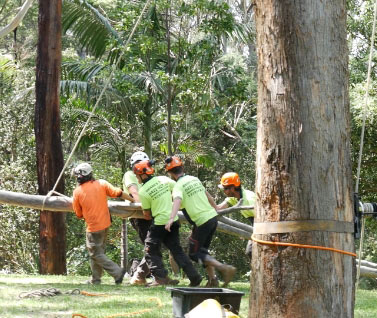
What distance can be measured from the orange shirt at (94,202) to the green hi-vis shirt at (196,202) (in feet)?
3.73

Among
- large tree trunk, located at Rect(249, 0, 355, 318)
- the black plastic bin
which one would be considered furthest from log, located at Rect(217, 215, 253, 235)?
large tree trunk, located at Rect(249, 0, 355, 318)

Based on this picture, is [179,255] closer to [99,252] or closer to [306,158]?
[99,252]

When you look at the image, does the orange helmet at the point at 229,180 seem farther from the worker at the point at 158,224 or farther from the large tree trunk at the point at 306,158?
the large tree trunk at the point at 306,158

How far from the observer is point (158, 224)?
1133 centimetres

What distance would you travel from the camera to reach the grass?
829 cm

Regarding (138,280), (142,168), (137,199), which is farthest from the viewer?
(138,280)

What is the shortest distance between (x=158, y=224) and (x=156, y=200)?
353 millimetres

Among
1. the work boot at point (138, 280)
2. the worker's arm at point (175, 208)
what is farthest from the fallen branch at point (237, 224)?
the worker's arm at point (175, 208)

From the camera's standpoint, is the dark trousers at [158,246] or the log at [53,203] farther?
the log at [53,203]

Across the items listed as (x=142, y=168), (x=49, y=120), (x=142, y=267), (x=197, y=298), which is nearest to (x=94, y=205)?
(x=142, y=168)

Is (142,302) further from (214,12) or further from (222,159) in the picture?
(222,159)

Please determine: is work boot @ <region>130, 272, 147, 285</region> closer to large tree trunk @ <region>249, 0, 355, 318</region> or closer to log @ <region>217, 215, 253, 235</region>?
log @ <region>217, 215, 253, 235</region>

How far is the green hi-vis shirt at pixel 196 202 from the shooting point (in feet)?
36.1

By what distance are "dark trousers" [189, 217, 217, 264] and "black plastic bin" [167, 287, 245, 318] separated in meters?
4.07
